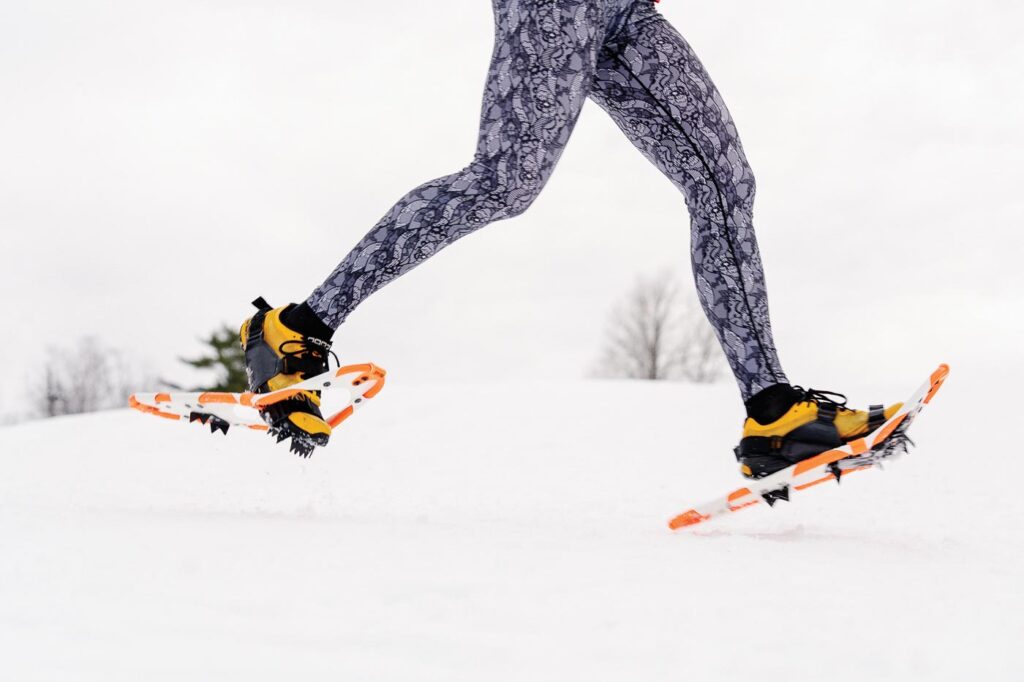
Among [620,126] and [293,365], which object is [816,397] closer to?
[620,126]

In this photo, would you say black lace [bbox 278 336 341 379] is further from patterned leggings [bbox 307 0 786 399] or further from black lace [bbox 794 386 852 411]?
black lace [bbox 794 386 852 411]

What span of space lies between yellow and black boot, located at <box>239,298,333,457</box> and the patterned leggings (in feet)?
0.16

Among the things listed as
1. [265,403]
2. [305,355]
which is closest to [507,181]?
[305,355]

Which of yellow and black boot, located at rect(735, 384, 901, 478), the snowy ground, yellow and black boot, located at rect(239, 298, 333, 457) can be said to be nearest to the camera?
the snowy ground

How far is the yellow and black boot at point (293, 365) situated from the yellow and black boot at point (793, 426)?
84cm

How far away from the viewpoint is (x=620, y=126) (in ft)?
6.28

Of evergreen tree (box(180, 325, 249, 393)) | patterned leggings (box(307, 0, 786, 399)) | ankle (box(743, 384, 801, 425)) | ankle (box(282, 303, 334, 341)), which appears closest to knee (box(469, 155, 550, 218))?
patterned leggings (box(307, 0, 786, 399))

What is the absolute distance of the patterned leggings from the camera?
63.6 inches

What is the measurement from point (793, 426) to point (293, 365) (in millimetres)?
985

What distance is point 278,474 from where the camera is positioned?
3.18 meters

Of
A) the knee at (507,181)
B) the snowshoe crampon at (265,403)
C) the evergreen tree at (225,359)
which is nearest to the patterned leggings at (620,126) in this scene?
the knee at (507,181)

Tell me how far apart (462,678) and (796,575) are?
23.3 inches

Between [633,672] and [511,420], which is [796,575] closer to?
[633,672]

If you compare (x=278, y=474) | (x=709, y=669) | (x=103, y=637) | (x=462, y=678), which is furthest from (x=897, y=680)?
(x=278, y=474)
